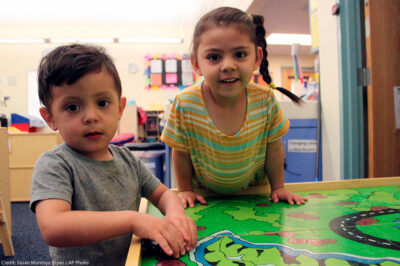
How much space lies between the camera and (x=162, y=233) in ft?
1.61

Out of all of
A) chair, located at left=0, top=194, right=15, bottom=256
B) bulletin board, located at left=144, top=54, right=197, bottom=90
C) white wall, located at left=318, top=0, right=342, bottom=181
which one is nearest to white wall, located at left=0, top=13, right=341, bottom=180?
bulletin board, located at left=144, top=54, right=197, bottom=90

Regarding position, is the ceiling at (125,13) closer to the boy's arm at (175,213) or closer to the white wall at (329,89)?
the white wall at (329,89)

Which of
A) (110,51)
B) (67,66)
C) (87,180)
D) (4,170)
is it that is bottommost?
(4,170)

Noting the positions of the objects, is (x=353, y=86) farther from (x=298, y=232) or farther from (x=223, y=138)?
(x=298, y=232)

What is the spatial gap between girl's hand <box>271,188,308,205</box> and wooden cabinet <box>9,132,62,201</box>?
9.13 ft

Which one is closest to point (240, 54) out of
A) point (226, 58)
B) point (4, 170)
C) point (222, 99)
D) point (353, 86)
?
point (226, 58)

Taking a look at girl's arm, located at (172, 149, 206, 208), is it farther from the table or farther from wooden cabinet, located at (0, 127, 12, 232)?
wooden cabinet, located at (0, 127, 12, 232)

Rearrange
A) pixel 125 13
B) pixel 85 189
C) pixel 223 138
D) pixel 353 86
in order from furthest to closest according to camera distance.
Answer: pixel 125 13 < pixel 353 86 < pixel 223 138 < pixel 85 189

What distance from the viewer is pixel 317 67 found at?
6.77 ft

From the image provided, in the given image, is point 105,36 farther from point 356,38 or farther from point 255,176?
point 255,176

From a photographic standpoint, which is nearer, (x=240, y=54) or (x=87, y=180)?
(x=87, y=180)

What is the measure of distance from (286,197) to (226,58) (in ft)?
1.35

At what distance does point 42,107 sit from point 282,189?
655mm

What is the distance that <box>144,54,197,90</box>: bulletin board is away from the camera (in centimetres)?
643
